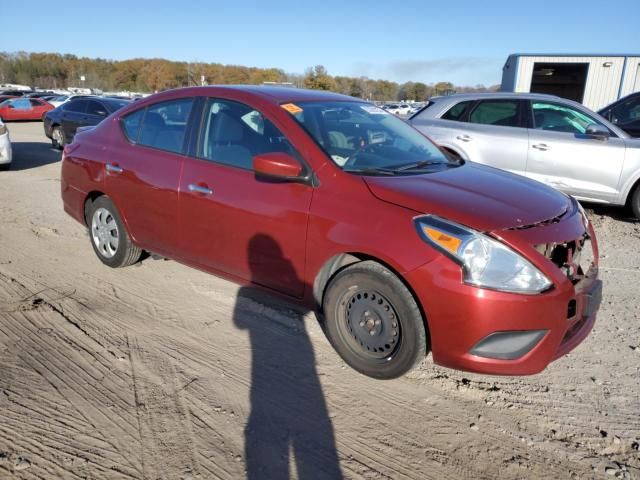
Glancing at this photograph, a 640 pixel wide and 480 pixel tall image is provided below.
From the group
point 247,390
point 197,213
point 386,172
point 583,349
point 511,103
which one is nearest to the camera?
point 247,390

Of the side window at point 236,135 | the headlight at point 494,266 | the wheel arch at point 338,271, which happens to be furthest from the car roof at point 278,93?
the headlight at point 494,266

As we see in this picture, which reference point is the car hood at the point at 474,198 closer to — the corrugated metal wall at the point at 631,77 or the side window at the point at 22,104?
the corrugated metal wall at the point at 631,77

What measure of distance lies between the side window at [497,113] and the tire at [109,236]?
5.23 metres

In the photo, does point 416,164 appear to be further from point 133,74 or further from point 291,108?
point 133,74

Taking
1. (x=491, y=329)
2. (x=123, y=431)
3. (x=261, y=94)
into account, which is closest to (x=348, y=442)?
(x=491, y=329)

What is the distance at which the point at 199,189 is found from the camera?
3719mm

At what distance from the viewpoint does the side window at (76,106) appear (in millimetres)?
13445

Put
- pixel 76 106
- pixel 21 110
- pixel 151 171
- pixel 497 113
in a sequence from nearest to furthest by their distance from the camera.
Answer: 1. pixel 151 171
2. pixel 497 113
3. pixel 76 106
4. pixel 21 110

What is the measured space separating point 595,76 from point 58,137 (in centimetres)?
2192

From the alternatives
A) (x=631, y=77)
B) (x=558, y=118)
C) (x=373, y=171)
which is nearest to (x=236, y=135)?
(x=373, y=171)

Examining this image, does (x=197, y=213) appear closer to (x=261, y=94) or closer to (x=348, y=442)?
(x=261, y=94)

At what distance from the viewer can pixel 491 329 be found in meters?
2.59

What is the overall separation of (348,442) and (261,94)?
247 cm

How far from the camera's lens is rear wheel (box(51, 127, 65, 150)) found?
1405 cm
